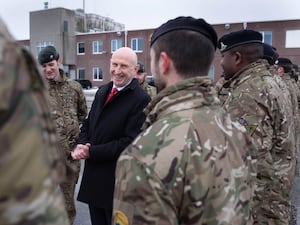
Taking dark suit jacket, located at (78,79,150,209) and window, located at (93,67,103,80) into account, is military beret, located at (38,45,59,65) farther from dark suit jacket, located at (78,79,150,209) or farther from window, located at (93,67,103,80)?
window, located at (93,67,103,80)

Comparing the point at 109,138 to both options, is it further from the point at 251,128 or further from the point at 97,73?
the point at 97,73

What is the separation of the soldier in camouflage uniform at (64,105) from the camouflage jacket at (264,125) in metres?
2.01

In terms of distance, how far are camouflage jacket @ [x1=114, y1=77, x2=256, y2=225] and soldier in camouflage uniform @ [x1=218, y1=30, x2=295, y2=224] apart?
46.2 inches

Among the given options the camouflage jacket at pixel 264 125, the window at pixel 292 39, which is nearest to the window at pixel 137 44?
the window at pixel 292 39

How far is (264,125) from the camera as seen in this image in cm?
270

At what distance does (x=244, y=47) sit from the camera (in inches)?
111

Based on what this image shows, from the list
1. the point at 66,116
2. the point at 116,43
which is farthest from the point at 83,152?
the point at 116,43

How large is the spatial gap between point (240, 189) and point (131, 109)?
5.38ft

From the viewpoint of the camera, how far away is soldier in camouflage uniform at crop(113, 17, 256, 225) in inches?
53.8

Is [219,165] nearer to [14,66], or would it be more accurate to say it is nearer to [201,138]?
[201,138]

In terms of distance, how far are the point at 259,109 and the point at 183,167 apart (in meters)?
1.49

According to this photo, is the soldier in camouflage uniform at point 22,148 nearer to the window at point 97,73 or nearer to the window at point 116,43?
the window at point 116,43

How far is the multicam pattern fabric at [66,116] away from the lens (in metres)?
4.14

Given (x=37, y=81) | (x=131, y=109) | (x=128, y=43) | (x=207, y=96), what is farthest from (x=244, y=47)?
(x=128, y=43)
